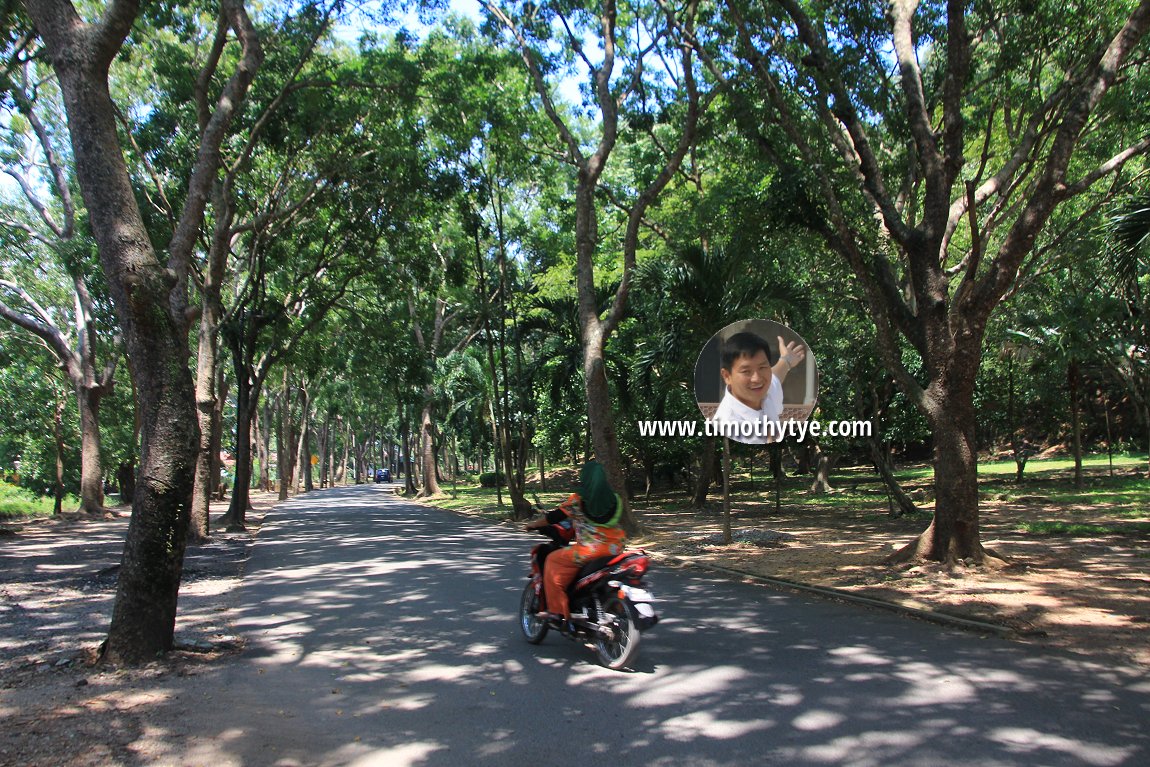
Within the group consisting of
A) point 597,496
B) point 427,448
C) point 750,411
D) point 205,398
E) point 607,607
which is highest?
point 205,398

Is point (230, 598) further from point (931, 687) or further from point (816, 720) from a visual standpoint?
point (931, 687)

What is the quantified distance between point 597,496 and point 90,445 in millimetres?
23057

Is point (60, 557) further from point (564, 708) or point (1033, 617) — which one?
point (1033, 617)

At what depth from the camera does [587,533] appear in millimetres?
7070

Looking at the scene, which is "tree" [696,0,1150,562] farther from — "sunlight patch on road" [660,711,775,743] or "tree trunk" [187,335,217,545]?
"tree trunk" [187,335,217,545]

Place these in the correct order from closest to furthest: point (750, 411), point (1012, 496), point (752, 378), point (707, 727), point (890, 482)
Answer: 1. point (707, 727)
2. point (752, 378)
3. point (750, 411)
4. point (890, 482)
5. point (1012, 496)

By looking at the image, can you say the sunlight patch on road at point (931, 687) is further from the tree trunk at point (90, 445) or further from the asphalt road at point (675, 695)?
the tree trunk at point (90, 445)

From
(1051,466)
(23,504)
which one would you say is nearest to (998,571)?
(1051,466)

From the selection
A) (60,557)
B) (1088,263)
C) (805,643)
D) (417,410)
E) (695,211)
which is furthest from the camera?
(417,410)

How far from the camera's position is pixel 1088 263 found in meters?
21.2

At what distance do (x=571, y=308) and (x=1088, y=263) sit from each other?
12836 millimetres

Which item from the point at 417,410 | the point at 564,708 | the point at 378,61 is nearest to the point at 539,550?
the point at 564,708

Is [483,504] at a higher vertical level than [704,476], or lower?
lower

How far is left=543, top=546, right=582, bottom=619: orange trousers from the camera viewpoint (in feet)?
23.1
